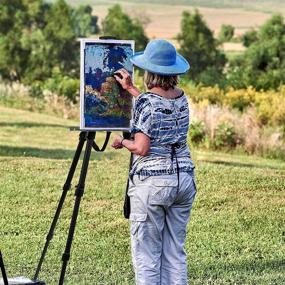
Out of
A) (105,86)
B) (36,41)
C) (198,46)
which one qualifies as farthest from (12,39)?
(105,86)

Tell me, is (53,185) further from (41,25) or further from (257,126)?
(41,25)

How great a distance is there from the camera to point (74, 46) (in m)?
33.2

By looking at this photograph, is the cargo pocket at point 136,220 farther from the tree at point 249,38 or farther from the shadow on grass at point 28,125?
the tree at point 249,38

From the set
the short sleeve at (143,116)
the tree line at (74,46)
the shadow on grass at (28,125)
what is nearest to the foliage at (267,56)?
the tree line at (74,46)

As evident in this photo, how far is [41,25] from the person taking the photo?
34.4 m

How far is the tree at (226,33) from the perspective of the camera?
36.7m

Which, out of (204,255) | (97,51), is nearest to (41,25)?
(204,255)

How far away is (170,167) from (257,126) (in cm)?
1225

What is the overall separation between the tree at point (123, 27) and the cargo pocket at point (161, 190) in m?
24.3

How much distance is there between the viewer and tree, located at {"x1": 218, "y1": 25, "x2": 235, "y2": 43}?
36.7m

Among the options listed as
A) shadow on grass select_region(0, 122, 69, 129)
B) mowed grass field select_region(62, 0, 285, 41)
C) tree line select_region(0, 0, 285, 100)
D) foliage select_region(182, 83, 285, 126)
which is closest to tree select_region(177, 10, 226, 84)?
tree line select_region(0, 0, 285, 100)

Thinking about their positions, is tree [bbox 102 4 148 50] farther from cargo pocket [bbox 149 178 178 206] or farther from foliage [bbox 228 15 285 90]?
cargo pocket [bbox 149 178 178 206]

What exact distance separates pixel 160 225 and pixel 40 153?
10.1 m

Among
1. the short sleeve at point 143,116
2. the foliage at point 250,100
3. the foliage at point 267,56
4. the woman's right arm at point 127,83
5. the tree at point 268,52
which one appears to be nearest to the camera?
the short sleeve at point 143,116
